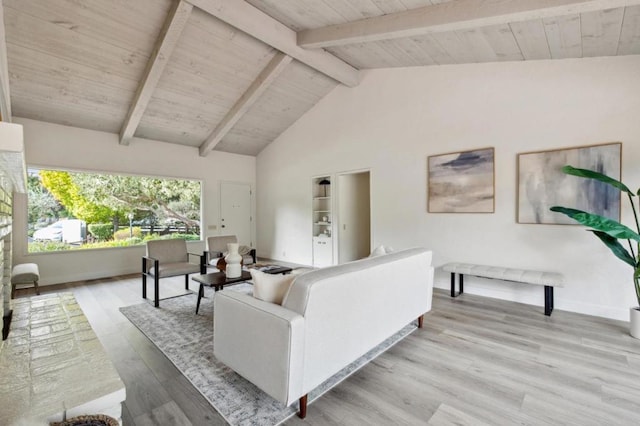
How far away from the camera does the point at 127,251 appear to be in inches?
229

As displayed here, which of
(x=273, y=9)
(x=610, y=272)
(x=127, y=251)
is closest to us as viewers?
(x=610, y=272)

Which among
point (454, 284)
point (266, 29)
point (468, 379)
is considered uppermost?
point (266, 29)

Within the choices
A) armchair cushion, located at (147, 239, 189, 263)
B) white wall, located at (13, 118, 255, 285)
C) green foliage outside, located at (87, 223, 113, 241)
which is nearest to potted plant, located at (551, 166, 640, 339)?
armchair cushion, located at (147, 239, 189, 263)

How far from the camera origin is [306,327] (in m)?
1.73

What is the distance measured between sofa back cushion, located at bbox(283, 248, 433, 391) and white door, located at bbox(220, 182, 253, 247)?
5.40 m

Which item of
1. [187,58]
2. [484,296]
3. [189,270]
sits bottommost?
[484,296]

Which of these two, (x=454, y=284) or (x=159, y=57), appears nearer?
(x=159, y=57)

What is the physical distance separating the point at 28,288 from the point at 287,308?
5.39 meters

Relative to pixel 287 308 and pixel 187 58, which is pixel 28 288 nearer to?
pixel 187 58

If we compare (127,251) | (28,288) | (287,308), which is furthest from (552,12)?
(28,288)

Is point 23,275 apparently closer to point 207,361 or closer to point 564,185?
point 207,361

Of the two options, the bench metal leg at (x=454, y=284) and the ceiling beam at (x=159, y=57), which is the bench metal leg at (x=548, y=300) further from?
the ceiling beam at (x=159, y=57)

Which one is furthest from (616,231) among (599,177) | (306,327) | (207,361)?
(207,361)

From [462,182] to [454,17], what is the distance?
2.18m
